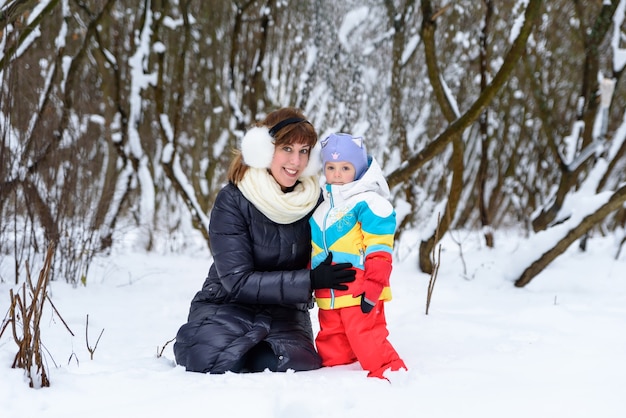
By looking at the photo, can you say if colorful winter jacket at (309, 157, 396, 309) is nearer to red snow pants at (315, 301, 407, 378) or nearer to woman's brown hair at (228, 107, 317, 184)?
red snow pants at (315, 301, 407, 378)

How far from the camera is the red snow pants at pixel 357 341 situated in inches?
91.6

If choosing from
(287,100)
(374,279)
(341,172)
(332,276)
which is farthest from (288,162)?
(287,100)

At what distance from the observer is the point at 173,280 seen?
541 cm

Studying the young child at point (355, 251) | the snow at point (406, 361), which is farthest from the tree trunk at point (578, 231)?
the young child at point (355, 251)

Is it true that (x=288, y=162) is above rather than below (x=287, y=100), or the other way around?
below

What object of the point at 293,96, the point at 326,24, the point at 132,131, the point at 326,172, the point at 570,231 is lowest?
the point at 570,231

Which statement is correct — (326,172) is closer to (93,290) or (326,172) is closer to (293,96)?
(93,290)

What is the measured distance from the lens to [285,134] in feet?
8.41

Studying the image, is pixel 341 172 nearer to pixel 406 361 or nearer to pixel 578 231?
pixel 406 361

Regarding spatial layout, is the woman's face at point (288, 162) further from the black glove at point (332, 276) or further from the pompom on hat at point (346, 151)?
the black glove at point (332, 276)

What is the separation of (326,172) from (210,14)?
23.5 feet

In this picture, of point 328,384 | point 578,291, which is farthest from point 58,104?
point 578,291

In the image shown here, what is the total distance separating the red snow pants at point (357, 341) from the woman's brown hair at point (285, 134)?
2.65ft

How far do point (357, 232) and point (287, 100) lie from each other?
788 cm
